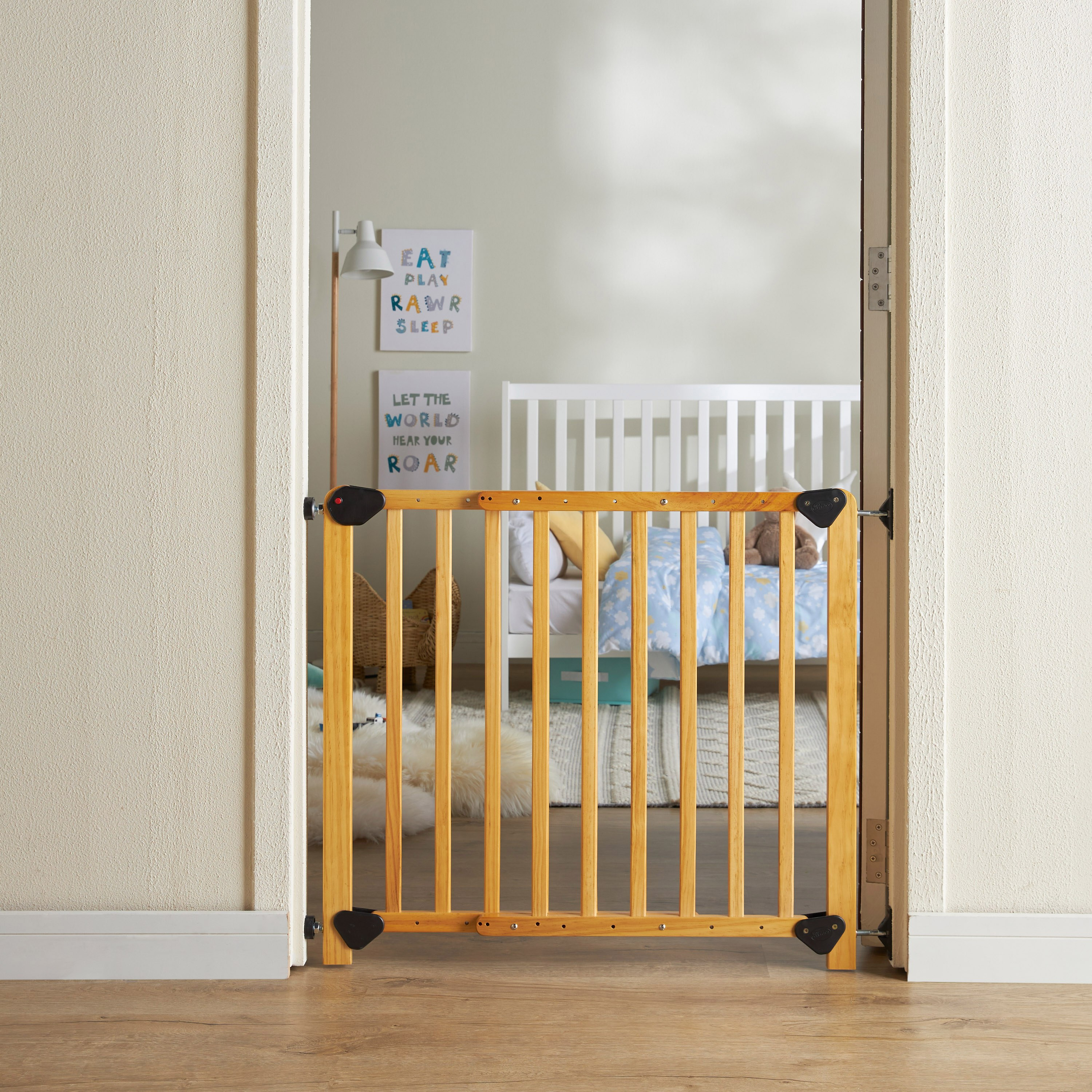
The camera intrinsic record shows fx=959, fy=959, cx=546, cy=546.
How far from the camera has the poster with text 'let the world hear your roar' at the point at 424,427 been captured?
3990mm

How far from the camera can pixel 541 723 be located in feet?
4.39

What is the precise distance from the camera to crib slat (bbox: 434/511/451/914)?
4.27 ft

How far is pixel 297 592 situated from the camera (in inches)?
51.1

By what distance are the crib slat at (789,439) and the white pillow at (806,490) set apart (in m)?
0.05

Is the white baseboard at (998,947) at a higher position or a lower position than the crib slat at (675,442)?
lower

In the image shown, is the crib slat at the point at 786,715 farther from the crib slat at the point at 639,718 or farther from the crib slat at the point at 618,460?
the crib slat at the point at 618,460

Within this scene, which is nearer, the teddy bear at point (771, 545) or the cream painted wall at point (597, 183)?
the teddy bear at point (771, 545)

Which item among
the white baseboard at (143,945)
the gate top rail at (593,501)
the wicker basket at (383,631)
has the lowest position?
the white baseboard at (143,945)

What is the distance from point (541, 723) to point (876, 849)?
0.50 m

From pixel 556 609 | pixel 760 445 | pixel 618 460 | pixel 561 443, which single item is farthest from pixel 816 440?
pixel 556 609

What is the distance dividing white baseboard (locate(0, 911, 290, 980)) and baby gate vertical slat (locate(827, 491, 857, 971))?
0.74m

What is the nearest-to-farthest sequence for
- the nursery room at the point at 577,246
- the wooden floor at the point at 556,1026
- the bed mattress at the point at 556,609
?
the wooden floor at the point at 556,1026 → the bed mattress at the point at 556,609 → the nursery room at the point at 577,246

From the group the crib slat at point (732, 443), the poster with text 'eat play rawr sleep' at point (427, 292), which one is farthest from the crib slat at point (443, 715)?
the poster with text 'eat play rawr sleep' at point (427, 292)

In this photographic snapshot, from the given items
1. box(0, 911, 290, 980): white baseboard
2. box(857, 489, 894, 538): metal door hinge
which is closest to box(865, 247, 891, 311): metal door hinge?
box(857, 489, 894, 538): metal door hinge
